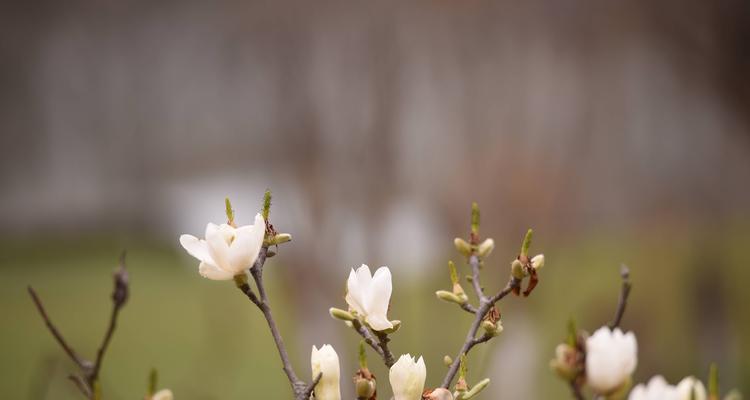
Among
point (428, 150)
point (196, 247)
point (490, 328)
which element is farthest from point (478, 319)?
point (428, 150)

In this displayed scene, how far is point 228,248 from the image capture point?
0.29m

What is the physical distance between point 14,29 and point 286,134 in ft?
3.78

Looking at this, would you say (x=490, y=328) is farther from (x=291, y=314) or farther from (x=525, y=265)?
(x=291, y=314)

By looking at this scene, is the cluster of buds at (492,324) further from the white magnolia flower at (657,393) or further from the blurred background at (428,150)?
the blurred background at (428,150)

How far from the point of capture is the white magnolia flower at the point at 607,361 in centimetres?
24

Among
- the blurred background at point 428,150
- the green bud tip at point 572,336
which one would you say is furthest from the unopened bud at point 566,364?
the blurred background at point 428,150

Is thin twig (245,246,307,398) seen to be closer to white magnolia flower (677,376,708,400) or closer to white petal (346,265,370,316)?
white petal (346,265,370,316)

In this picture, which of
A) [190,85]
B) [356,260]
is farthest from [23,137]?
[356,260]

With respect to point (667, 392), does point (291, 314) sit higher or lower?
lower

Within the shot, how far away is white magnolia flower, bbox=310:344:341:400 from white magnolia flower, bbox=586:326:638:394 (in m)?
0.10

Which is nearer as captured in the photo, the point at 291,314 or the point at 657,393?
the point at 657,393

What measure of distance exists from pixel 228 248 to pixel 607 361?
15 cm

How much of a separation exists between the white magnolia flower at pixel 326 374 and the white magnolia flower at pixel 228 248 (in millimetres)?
47

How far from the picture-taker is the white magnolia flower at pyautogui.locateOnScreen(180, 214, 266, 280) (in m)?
0.28
